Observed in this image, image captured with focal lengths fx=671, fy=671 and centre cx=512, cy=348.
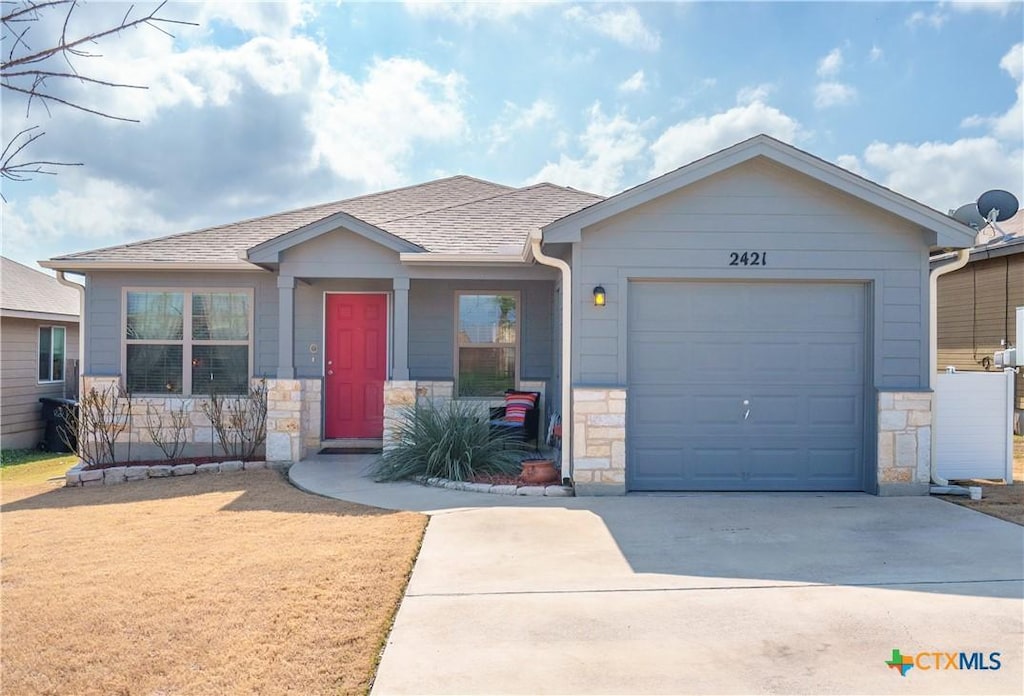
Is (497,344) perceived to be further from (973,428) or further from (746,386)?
(973,428)

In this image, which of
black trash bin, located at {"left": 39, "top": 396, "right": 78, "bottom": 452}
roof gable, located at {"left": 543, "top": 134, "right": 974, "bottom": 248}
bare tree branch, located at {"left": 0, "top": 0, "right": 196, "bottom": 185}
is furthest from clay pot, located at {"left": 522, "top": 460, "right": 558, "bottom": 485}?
black trash bin, located at {"left": 39, "top": 396, "right": 78, "bottom": 452}

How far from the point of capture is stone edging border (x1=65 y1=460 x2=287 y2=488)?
352 inches

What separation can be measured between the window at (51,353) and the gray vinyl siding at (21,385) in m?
0.19

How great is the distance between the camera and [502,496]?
701cm

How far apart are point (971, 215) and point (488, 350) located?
25.1 feet

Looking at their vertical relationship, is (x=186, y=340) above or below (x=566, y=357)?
above

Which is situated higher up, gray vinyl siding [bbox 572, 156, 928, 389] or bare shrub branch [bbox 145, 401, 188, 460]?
gray vinyl siding [bbox 572, 156, 928, 389]

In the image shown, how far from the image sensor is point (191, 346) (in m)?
10.0

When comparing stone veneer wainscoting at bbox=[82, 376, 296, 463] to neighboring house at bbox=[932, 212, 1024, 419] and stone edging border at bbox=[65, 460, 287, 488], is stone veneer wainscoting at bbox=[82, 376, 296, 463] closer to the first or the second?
stone edging border at bbox=[65, 460, 287, 488]

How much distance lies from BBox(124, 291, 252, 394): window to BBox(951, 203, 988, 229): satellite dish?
11.0 metres

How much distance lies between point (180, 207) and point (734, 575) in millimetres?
11510

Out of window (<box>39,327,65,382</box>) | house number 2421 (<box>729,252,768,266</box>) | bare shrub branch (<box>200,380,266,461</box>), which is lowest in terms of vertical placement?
bare shrub branch (<box>200,380,266,461</box>)

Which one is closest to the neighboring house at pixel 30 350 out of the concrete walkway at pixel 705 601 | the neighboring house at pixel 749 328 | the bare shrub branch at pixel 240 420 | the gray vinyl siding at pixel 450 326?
the bare shrub branch at pixel 240 420

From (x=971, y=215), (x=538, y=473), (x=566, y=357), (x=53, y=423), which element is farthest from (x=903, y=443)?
(x=53, y=423)
